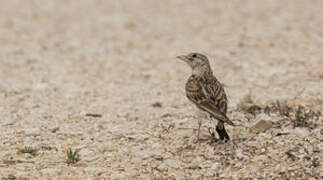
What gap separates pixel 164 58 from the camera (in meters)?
13.4

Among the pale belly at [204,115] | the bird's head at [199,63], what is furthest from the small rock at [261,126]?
the bird's head at [199,63]

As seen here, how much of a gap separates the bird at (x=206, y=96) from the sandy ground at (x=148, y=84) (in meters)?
0.41

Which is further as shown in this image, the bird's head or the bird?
the bird's head

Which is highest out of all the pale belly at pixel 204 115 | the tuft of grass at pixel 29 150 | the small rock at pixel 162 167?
the pale belly at pixel 204 115

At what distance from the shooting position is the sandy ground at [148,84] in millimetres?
6938

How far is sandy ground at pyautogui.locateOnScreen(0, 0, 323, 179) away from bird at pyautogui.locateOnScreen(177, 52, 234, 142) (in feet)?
1.34

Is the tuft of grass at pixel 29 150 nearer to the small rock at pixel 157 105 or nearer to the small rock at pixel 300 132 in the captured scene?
the small rock at pixel 157 105

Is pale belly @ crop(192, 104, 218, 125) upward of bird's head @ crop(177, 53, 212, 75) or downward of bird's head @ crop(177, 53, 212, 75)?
downward

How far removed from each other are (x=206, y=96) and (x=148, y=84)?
4109mm

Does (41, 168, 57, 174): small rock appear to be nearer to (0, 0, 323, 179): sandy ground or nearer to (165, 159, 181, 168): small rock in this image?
(0, 0, 323, 179): sandy ground

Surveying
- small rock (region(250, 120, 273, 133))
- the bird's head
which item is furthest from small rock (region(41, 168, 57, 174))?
small rock (region(250, 120, 273, 133))

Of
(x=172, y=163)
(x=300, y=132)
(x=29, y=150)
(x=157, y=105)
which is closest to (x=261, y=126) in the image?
(x=300, y=132)

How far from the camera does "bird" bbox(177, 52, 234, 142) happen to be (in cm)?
699

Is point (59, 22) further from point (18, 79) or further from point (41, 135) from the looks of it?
point (41, 135)
